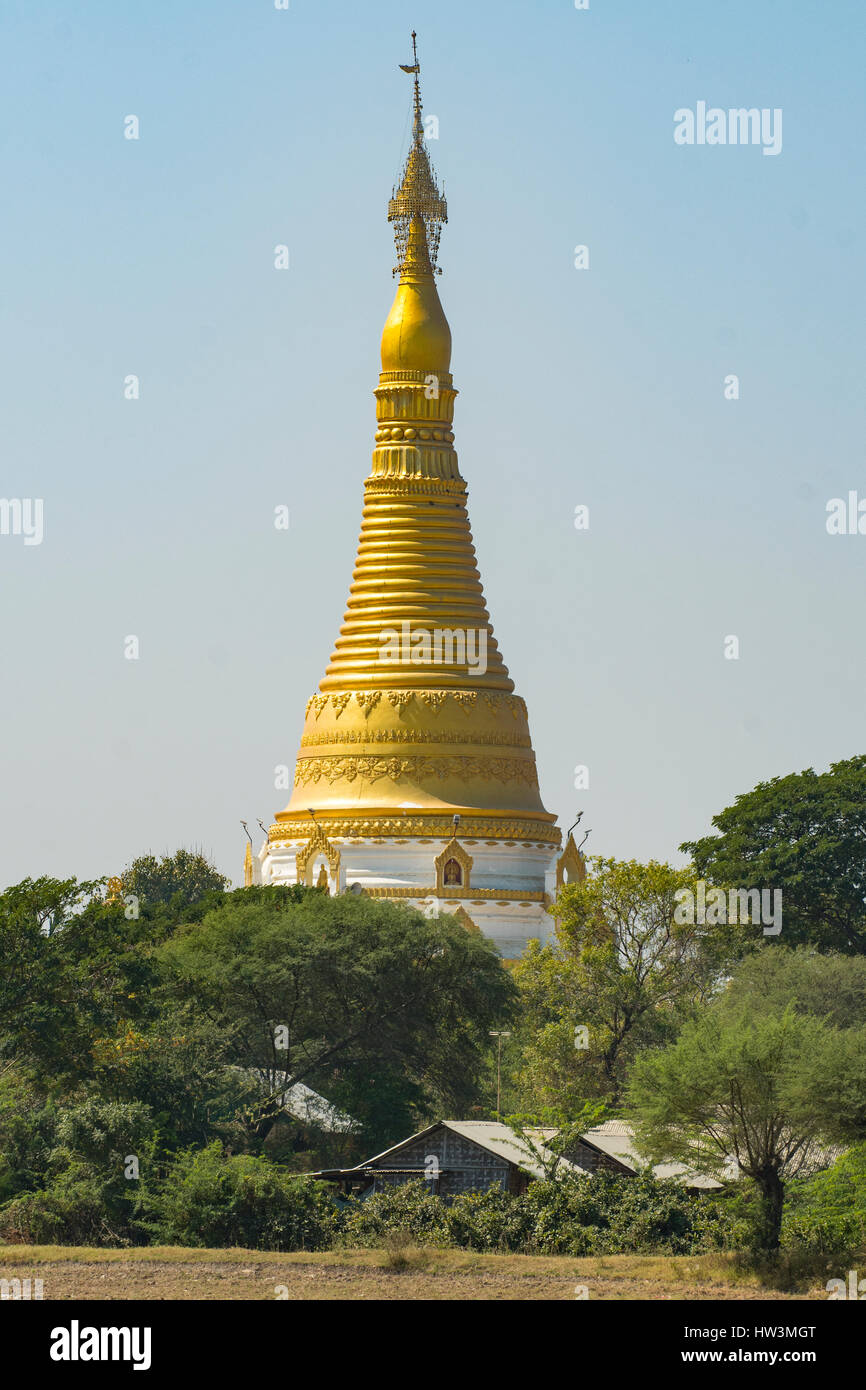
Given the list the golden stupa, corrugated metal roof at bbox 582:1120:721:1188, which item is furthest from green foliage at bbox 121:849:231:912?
corrugated metal roof at bbox 582:1120:721:1188

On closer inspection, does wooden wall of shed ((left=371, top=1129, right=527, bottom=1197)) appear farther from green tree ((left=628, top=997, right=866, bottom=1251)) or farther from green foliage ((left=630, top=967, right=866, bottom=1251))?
green tree ((left=628, top=997, right=866, bottom=1251))

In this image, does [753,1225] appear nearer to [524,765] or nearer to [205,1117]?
[205,1117]

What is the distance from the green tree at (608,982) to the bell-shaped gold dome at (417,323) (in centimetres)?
2018

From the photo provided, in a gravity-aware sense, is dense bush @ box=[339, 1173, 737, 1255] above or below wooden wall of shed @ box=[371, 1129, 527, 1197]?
below

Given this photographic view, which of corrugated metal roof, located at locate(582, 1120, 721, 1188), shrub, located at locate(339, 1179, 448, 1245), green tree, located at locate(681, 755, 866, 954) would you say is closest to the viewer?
shrub, located at locate(339, 1179, 448, 1245)

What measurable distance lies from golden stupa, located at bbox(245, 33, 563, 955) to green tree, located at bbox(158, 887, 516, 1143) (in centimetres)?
1428

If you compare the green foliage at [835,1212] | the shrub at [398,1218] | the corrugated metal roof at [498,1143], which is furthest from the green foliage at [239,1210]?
the green foliage at [835,1212]

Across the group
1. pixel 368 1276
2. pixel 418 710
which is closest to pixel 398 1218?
pixel 368 1276

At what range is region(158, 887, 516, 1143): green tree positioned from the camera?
5381cm

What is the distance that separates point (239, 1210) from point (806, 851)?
1222 inches

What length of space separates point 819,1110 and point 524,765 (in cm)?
3351

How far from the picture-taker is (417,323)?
78312 millimetres
